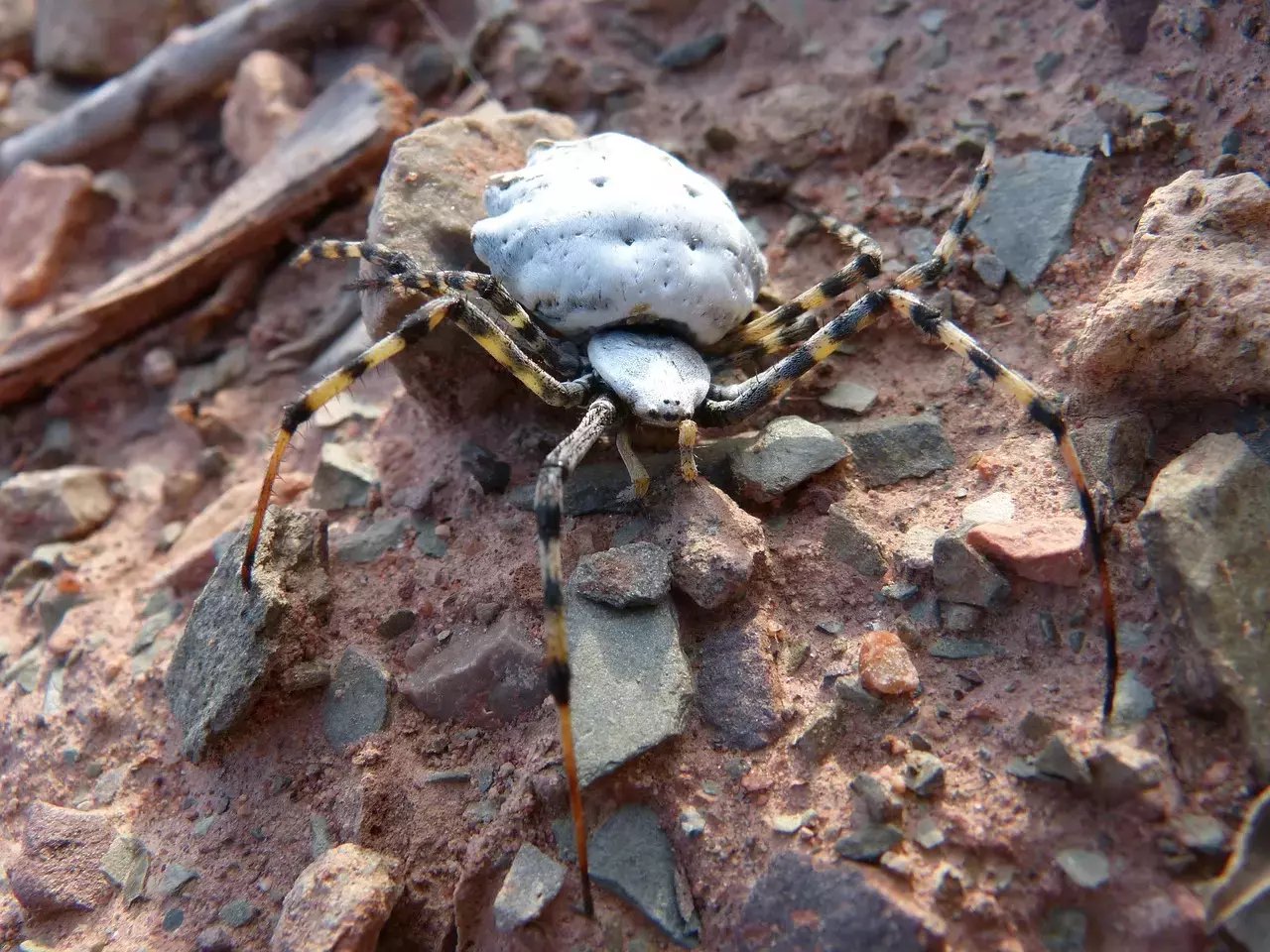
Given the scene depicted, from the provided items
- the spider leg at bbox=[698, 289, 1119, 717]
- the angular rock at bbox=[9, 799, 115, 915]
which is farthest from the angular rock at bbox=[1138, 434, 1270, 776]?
the angular rock at bbox=[9, 799, 115, 915]

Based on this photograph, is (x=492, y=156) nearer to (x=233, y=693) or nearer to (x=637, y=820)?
(x=233, y=693)

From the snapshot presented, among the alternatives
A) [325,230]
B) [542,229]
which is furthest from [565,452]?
[325,230]

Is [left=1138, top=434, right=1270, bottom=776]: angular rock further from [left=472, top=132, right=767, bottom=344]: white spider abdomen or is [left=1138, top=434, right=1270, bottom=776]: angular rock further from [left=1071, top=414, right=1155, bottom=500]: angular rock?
[left=472, top=132, right=767, bottom=344]: white spider abdomen

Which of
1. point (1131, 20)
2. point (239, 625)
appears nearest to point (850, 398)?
point (1131, 20)

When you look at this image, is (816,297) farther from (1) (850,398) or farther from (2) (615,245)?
(2) (615,245)

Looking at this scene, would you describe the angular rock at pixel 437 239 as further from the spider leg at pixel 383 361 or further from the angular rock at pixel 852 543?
the angular rock at pixel 852 543

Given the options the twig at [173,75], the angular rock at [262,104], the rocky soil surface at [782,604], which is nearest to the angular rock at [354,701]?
the rocky soil surface at [782,604]

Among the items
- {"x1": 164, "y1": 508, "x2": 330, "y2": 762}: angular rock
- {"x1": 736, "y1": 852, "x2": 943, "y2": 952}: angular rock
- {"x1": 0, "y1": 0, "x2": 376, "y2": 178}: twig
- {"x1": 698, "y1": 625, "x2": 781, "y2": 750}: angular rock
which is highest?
{"x1": 0, "y1": 0, "x2": 376, "y2": 178}: twig
